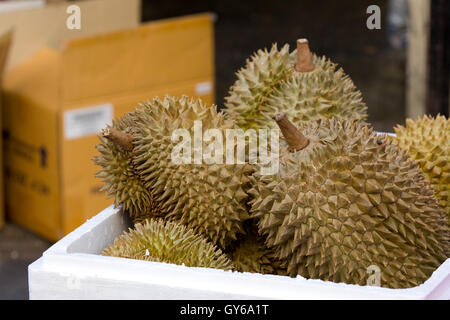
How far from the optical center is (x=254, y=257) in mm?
1336

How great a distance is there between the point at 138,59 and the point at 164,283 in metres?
2.50

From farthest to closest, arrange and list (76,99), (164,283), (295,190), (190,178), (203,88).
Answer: (203,88) → (76,99) → (190,178) → (295,190) → (164,283)

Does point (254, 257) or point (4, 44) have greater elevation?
point (4, 44)

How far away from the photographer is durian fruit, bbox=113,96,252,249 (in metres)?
1.28

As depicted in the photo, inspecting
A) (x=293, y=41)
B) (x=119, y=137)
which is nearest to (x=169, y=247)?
(x=119, y=137)

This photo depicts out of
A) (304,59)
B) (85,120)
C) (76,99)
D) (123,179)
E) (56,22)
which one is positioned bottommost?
(85,120)

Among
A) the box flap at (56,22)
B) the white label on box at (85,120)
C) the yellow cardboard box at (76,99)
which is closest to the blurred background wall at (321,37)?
the yellow cardboard box at (76,99)

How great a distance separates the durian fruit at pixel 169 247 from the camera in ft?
3.98

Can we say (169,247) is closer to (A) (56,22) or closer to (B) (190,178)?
(B) (190,178)

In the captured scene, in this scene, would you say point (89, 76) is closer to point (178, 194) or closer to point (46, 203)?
point (46, 203)

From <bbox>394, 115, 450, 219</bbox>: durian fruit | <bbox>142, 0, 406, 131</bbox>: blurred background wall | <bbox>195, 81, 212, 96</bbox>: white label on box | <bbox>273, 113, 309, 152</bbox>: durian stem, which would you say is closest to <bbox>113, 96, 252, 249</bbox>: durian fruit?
<bbox>273, 113, 309, 152</bbox>: durian stem

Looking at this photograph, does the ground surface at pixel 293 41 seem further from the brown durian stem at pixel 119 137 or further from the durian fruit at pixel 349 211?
the durian fruit at pixel 349 211
